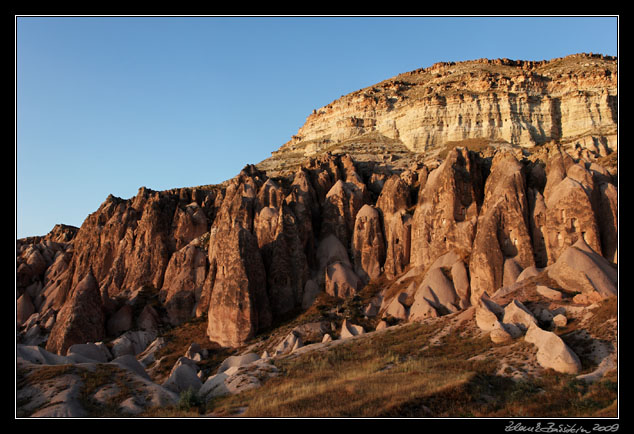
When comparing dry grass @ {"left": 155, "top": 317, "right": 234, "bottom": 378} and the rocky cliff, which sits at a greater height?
the rocky cliff

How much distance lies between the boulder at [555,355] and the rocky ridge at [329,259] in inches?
2.7

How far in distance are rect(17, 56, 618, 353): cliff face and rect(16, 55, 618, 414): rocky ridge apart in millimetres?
148

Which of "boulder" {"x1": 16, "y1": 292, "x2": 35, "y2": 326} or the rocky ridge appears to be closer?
the rocky ridge

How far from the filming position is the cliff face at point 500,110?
79812mm

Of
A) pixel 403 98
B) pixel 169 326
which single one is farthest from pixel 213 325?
pixel 403 98

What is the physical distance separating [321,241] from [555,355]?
31.4m

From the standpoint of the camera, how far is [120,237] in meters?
60.5

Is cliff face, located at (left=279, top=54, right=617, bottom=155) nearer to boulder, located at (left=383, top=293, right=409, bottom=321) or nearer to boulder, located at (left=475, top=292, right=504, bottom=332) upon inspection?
boulder, located at (left=383, top=293, right=409, bottom=321)

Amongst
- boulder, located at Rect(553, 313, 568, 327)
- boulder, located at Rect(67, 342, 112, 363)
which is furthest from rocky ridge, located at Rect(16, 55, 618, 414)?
boulder, located at Rect(67, 342, 112, 363)

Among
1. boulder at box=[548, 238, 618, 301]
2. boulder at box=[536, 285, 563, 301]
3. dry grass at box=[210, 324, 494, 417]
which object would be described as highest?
boulder at box=[548, 238, 618, 301]

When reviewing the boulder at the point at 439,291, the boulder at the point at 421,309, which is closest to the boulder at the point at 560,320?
the boulder at the point at 421,309

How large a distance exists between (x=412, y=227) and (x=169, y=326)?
24875 millimetres

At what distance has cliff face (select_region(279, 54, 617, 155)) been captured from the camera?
7981 centimetres

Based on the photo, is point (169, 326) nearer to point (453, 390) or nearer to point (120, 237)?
point (120, 237)
